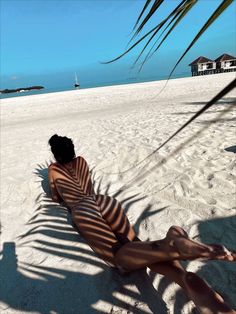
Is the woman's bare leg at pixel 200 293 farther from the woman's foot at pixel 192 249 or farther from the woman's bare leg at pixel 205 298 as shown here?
the woman's foot at pixel 192 249

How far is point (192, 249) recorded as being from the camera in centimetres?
153

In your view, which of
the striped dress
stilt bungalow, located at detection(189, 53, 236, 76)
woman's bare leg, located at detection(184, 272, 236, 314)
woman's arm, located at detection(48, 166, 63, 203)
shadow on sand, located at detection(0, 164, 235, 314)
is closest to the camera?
woman's bare leg, located at detection(184, 272, 236, 314)

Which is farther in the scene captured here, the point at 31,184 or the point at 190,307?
the point at 31,184

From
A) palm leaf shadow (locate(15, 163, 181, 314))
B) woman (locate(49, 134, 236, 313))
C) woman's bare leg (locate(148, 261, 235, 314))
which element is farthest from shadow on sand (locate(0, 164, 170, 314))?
woman's bare leg (locate(148, 261, 235, 314))

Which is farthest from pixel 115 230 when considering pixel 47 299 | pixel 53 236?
pixel 53 236

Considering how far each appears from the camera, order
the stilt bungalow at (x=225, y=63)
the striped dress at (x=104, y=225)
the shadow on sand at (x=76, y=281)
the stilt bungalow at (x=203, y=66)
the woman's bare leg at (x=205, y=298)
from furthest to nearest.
Answer: the stilt bungalow at (x=203, y=66)
the stilt bungalow at (x=225, y=63)
the striped dress at (x=104, y=225)
the shadow on sand at (x=76, y=281)
the woman's bare leg at (x=205, y=298)

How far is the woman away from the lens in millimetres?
1527

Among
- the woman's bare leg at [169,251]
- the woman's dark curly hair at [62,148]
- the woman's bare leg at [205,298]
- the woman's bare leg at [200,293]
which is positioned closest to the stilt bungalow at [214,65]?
the woman's dark curly hair at [62,148]

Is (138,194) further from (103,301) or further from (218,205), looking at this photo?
(103,301)

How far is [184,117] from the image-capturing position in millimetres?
7422

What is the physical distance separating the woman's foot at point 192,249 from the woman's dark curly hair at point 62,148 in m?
2.03

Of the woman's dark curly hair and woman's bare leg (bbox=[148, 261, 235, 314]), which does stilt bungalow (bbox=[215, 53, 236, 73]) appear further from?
woman's bare leg (bbox=[148, 261, 235, 314])

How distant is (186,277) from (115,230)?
750 mm

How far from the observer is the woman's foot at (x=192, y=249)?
1513mm
